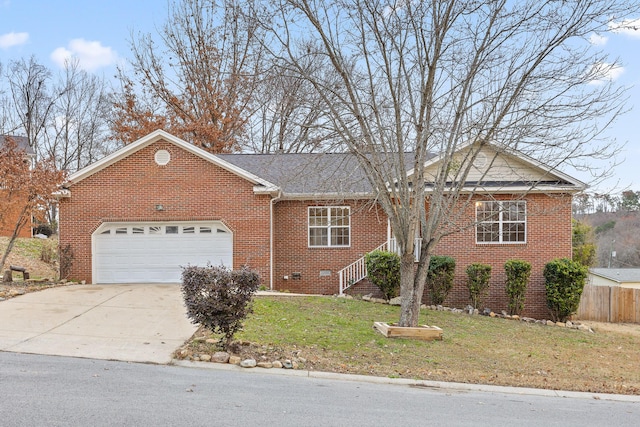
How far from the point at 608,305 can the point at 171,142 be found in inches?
624

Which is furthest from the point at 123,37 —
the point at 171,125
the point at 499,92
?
the point at 499,92

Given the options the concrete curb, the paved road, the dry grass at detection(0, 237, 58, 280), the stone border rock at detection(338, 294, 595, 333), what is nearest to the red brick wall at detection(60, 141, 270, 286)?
the stone border rock at detection(338, 294, 595, 333)

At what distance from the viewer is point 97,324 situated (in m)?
9.95

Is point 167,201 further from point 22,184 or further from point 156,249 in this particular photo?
point 22,184

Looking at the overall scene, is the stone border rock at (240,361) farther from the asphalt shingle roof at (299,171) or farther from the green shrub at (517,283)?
the green shrub at (517,283)

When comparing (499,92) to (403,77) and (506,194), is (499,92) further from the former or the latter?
(506,194)

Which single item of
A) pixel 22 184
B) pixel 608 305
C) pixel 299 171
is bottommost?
pixel 608 305

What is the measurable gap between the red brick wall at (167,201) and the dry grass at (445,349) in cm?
292

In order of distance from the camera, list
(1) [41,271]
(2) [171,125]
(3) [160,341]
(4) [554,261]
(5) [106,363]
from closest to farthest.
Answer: (5) [106,363] → (3) [160,341] → (4) [554,261] → (1) [41,271] → (2) [171,125]

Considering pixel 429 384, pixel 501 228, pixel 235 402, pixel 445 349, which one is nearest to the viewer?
pixel 235 402

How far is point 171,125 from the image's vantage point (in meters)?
29.4

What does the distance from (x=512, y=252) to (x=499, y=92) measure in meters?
8.03

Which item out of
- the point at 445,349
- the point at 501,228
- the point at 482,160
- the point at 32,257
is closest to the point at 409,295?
the point at 445,349

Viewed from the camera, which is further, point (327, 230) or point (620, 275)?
point (620, 275)
